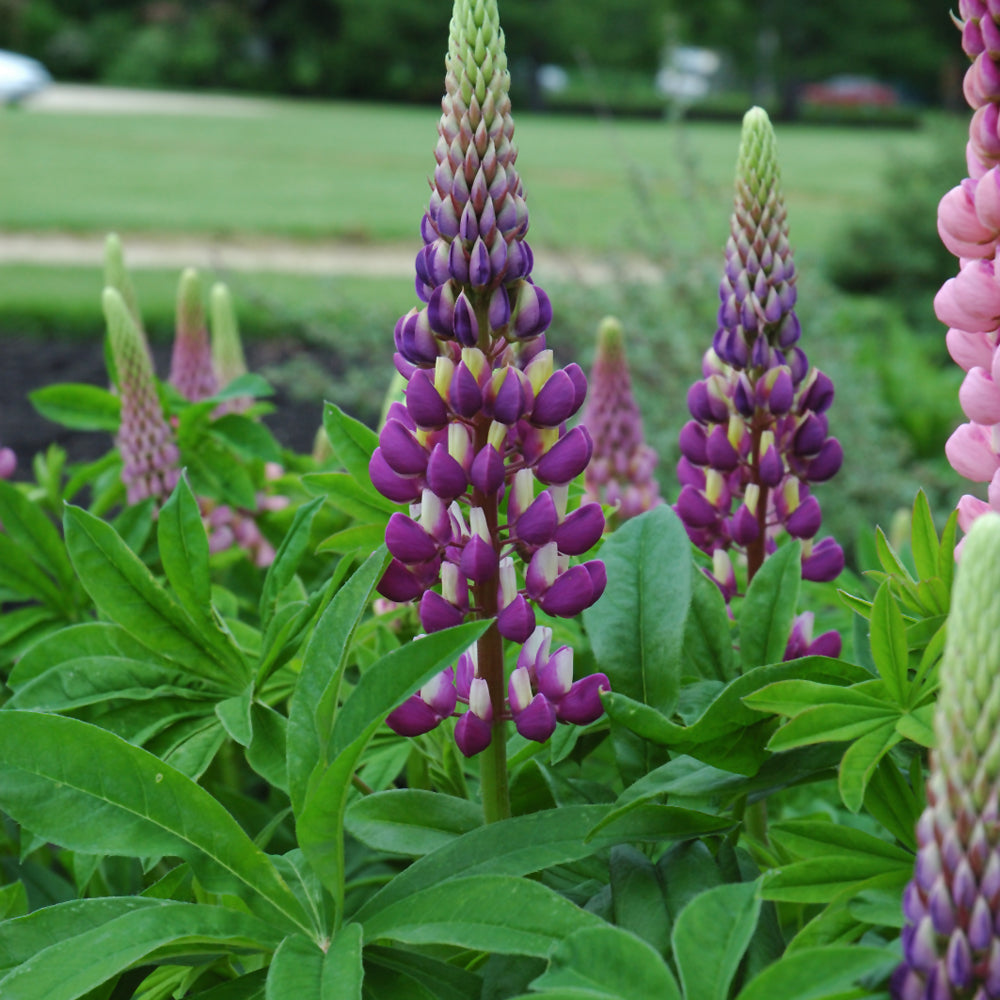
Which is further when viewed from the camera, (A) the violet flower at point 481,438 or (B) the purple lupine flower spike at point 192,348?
(B) the purple lupine flower spike at point 192,348

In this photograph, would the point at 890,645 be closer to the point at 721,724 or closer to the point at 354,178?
the point at 721,724

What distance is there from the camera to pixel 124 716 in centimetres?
109

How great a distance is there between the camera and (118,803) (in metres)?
0.83

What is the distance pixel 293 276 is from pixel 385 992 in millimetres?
8683

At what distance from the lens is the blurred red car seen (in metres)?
47.0

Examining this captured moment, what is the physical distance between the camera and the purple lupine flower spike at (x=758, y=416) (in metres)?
1.32

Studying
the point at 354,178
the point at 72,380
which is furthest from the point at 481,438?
the point at 354,178

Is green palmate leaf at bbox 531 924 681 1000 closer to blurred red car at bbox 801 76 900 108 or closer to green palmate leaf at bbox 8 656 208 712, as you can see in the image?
green palmate leaf at bbox 8 656 208 712

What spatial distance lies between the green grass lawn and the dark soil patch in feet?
5.11

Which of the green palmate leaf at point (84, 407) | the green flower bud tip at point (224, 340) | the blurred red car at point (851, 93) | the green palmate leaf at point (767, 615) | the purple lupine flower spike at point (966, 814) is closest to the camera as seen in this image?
the purple lupine flower spike at point (966, 814)

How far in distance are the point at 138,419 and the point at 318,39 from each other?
129 feet

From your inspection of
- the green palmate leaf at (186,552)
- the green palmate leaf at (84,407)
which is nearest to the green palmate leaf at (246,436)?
the green palmate leaf at (84,407)

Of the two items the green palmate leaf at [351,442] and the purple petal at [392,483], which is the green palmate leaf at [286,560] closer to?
the green palmate leaf at [351,442]

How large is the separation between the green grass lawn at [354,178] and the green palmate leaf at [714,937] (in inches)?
163
